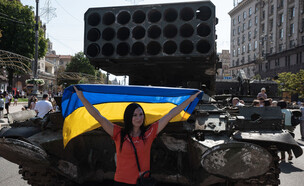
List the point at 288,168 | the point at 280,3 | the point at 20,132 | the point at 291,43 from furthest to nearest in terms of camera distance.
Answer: the point at 280,3 → the point at 291,43 → the point at 288,168 → the point at 20,132

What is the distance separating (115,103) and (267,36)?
51.4 m

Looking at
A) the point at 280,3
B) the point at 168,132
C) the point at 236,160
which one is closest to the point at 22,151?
the point at 168,132

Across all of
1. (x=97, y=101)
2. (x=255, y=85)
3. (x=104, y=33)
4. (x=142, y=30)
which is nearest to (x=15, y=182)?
(x=97, y=101)

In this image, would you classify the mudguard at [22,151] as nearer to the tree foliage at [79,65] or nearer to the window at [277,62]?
the window at [277,62]

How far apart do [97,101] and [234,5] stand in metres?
66.9

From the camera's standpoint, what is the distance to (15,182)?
5.29 meters

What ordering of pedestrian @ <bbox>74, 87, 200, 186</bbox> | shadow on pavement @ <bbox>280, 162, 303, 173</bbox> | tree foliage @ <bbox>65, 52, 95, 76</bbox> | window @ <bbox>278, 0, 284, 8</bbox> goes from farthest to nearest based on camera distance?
tree foliage @ <bbox>65, 52, 95, 76</bbox> < window @ <bbox>278, 0, 284, 8</bbox> < shadow on pavement @ <bbox>280, 162, 303, 173</bbox> < pedestrian @ <bbox>74, 87, 200, 186</bbox>

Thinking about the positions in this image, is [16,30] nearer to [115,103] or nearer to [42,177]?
[42,177]

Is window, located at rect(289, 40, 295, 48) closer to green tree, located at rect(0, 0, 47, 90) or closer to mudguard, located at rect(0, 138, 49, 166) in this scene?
green tree, located at rect(0, 0, 47, 90)

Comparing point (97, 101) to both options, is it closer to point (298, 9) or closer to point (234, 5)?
point (298, 9)

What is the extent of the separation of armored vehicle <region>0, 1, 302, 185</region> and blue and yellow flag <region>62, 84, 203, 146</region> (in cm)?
24

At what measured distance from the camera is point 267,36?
166ft

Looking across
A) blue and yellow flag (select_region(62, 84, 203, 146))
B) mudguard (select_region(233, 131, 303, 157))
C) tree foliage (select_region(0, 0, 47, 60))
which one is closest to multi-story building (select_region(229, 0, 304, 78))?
tree foliage (select_region(0, 0, 47, 60))

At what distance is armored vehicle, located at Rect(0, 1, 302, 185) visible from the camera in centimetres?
332
